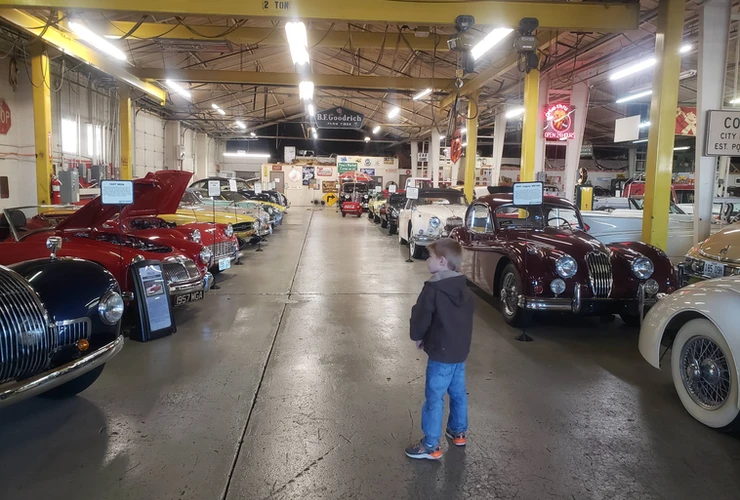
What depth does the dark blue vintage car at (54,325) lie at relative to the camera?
2789mm

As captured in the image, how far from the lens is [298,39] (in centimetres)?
930

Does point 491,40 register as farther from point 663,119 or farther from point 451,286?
point 451,286

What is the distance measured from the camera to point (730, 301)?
329cm

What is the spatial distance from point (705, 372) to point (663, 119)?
550 cm

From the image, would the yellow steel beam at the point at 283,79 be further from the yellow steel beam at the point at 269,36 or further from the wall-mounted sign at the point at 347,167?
the wall-mounted sign at the point at 347,167

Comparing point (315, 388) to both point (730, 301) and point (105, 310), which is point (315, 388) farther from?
point (730, 301)

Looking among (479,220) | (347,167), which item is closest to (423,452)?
(479,220)

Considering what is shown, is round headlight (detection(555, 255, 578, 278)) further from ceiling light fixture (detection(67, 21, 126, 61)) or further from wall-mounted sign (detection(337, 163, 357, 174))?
wall-mounted sign (detection(337, 163, 357, 174))

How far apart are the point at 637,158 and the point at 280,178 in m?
26.0

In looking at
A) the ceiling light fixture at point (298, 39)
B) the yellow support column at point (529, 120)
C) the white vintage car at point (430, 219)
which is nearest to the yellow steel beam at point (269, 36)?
the ceiling light fixture at point (298, 39)

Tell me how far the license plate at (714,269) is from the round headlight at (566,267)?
1.56m

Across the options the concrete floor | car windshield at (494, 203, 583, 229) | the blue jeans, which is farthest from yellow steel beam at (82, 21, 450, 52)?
the blue jeans

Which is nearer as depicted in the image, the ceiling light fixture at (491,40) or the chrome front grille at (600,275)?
the chrome front grille at (600,275)

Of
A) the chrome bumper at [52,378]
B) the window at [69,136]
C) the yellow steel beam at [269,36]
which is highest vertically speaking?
the yellow steel beam at [269,36]
